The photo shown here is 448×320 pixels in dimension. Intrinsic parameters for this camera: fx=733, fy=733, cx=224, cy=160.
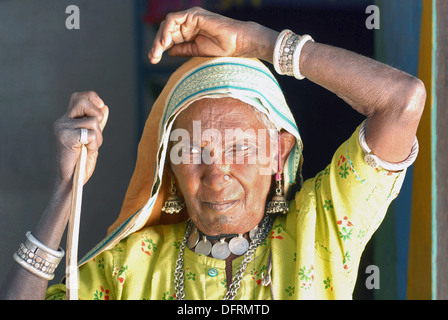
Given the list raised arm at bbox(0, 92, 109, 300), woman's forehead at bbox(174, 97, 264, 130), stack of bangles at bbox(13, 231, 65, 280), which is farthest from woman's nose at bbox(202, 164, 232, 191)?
stack of bangles at bbox(13, 231, 65, 280)

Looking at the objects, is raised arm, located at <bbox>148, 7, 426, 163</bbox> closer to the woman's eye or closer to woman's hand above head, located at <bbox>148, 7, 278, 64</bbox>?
woman's hand above head, located at <bbox>148, 7, 278, 64</bbox>

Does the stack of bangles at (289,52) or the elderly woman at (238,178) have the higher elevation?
the stack of bangles at (289,52)

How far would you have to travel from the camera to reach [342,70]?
2.69 metres

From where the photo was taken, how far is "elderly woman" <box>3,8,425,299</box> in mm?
2689

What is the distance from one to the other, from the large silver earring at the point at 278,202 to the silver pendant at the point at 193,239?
310mm

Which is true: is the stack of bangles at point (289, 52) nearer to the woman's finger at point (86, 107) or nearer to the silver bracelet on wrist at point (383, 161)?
the silver bracelet on wrist at point (383, 161)

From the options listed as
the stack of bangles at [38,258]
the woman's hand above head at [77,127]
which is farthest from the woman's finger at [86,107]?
the stack of bangles at [38,258]

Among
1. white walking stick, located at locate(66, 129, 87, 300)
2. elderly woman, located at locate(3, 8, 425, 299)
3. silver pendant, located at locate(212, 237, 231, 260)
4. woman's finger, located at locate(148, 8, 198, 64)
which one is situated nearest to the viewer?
white walking stick, located at locate(66, 129, 87, 300)

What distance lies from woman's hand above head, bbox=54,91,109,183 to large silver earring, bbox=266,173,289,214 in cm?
73

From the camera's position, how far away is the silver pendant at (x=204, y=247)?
9.71ft

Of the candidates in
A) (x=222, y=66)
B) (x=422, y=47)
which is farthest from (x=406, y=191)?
(x=222, y=66)

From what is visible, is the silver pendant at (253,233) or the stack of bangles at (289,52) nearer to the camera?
the stack of bangles at (289,52)

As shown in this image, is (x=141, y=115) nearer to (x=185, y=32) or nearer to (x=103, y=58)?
(x=103, y=58)

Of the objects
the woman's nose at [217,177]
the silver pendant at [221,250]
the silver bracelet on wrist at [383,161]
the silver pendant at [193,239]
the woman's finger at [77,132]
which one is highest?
the woman's finger at [77,132]
